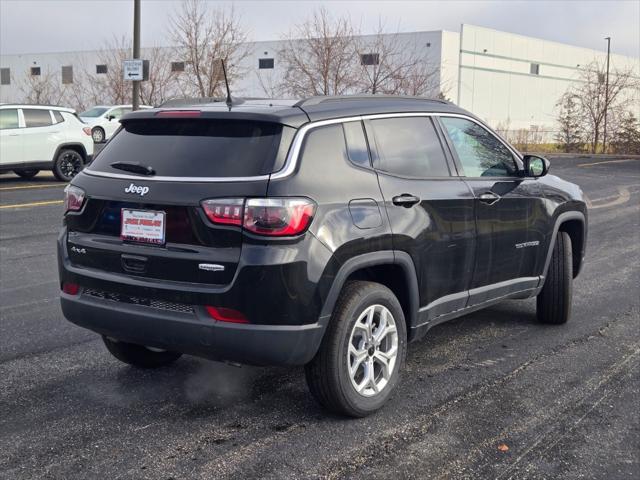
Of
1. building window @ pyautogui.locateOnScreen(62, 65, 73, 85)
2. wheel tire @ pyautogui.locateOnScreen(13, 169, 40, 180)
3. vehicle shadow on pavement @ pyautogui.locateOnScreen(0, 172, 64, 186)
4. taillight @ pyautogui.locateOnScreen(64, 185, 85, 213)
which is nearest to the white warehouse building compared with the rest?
building window @ pyautogui.locateOnScreen(62, 65, 73, 85)

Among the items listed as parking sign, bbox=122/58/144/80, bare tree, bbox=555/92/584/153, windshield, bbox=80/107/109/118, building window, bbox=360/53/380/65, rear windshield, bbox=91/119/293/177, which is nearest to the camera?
rear windshield, bbox=91/119/293/177

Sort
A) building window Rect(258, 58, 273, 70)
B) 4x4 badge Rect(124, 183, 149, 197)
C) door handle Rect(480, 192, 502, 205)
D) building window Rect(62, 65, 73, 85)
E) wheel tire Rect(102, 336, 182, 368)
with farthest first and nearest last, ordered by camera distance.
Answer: building window Rect(62, 65, 73, 85), building window Rect(258, 58, 273, 70), door handle Rect(480, 192, 502, 205), wheel tire Rect(102, 336, 182, 368), 4x4 badge Rect(124, 183, 149, 197)

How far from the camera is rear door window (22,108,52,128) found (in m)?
17.2

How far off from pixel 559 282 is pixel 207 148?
131 inches

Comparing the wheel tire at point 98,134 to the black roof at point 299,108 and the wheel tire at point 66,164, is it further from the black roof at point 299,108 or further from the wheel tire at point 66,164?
the black roof at point 299,108

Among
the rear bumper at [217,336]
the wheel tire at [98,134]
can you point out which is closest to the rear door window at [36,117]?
the rear bumper at [217,336]

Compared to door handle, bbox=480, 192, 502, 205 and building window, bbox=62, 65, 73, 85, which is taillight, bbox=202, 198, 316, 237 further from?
building window, bbox=62, 65, 73, 85

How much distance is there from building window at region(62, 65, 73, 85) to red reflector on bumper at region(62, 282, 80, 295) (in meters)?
60.8

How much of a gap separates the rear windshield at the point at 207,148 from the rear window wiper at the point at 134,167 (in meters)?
0.02

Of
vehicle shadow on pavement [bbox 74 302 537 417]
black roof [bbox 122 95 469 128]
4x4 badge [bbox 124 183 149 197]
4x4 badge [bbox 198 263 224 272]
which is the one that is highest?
black roof [bbox 122 95 469 128]

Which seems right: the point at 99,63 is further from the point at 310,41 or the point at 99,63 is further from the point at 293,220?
the point at 293,220

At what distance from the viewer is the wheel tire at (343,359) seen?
4082 millimetres

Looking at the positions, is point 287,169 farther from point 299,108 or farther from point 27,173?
point 27,173

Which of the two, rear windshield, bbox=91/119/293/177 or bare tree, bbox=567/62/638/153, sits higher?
bare tree, bbox=567/62/638/153
